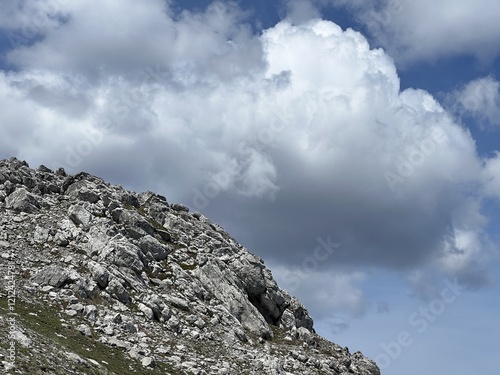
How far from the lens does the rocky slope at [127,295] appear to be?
4172 cm

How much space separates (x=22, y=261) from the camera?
5156 centimetres

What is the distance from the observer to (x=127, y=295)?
52625 mm

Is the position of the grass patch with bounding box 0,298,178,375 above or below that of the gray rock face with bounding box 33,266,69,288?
below

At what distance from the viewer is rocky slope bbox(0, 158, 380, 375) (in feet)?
137

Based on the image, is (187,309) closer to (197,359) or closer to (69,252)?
(197,359)

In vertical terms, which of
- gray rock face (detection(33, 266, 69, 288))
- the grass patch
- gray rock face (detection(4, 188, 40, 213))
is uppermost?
gray rock face (detection(4, 188, 40, 213))

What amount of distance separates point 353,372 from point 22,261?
40240mm

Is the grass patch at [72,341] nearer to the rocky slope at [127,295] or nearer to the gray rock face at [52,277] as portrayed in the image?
the rocky slope at [127,295]

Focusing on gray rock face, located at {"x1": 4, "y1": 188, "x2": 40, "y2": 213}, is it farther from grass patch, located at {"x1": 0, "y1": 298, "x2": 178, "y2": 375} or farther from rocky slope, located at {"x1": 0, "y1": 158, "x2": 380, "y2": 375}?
grass patch, located at {"x1": 0, "y1": 298, "x2": 178, "y2": 375}

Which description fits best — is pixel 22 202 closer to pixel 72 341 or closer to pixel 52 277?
pixel 52 277
